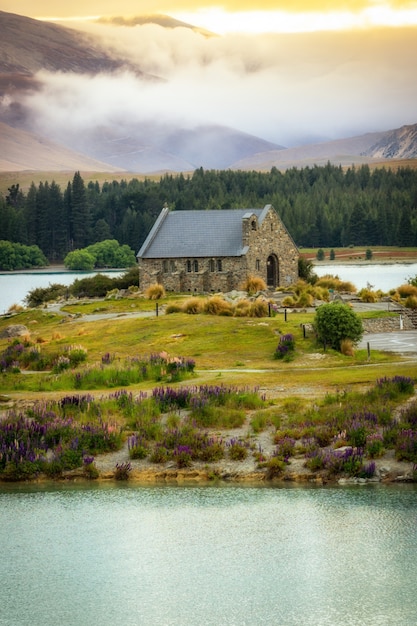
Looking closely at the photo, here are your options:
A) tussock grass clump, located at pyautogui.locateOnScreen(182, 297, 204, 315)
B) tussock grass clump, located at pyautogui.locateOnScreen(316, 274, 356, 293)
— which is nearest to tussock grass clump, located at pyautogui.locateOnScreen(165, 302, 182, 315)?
tussock grass clump, located at pyautogui.locateOnScreen(182, 297, 204, 315)

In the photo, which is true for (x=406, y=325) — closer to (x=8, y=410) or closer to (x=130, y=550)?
(x=8, y=410)

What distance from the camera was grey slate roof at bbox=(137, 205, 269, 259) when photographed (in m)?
82.9

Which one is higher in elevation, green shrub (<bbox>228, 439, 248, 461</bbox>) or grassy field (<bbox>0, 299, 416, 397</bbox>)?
grassy field (<bbox>0, 299, 416, 397</bbox>)

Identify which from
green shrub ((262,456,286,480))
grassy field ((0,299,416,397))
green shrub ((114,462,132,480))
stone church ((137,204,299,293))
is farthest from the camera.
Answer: stone church ((137,204,299,293))

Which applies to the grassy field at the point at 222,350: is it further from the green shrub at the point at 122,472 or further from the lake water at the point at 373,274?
the lake water at the point at 373,274

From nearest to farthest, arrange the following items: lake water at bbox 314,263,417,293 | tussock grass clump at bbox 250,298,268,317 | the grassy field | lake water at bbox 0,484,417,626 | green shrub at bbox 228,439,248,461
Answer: lake water at bbox 0,484,417,626, green shrub at bbox 228,439,248,461, the grassy field, tussock grass clump at bbox 250,298,268,317, lake water at bbox 314,263,417,293

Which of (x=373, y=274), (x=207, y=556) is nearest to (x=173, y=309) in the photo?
(x=207, y=556)

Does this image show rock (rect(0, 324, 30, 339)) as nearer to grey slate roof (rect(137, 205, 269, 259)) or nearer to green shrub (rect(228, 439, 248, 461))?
grey slate roof (rect(137, 205, 269, 259))

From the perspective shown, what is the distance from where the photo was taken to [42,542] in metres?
25.1

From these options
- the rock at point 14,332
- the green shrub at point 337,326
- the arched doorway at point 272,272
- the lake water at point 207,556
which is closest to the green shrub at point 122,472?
the lake water at point 207,556

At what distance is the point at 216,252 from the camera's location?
82562 millimetres

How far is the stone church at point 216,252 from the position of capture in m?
82.2

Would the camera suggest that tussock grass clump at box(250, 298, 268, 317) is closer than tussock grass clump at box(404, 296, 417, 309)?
Yes

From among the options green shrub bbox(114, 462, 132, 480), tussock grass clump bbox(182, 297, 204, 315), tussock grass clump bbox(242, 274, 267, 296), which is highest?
tussock grass clump bbox(242, 274, 267, 296)
